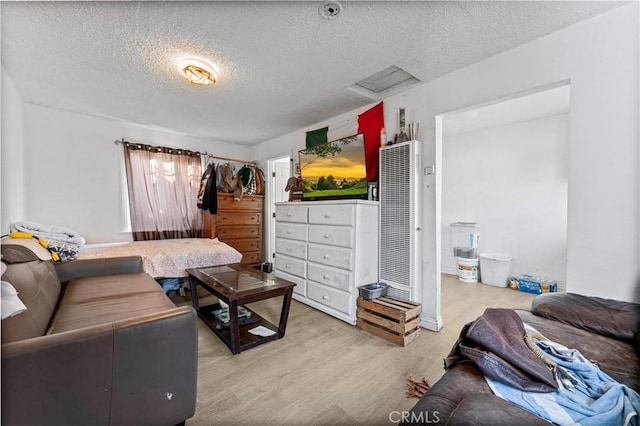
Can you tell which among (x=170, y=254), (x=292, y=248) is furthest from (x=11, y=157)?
(x=292, y=248)

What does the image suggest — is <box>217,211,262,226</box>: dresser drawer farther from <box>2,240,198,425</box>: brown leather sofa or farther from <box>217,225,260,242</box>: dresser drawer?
<box>2,240,198,425</box>: brown leather sofa

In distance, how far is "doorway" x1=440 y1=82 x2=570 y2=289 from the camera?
11.5 feet

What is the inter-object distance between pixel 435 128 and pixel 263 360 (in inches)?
100

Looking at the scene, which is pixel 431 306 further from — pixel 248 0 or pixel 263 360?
pixel 248 0

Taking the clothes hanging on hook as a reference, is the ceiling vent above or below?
above

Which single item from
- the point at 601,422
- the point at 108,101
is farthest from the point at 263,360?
the point at 108,101

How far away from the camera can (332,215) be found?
9.23ft

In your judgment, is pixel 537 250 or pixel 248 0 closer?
pixel 248 0

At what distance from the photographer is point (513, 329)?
116 cm

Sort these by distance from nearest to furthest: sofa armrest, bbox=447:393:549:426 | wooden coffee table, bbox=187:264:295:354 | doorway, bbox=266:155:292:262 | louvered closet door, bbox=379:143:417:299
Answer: sofa armrest, bbox=447:393:549:426 < wooden coffee table, bbox=187:264:295:354 < louvered closet door, bbox=379:143:417:299 < doorway, bbox=266:155:292:262

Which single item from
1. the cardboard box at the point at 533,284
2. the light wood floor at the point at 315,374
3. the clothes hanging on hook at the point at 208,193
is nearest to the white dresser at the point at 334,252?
the light wood floor at the point at 315,374

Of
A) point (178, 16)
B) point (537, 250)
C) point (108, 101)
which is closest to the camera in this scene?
point (178, 16)

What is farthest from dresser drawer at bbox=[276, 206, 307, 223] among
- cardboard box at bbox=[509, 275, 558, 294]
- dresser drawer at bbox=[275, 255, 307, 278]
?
cardboard box at bbox=[509, 275, 558, 294]

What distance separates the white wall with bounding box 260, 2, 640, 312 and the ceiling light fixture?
2473 millimetres
